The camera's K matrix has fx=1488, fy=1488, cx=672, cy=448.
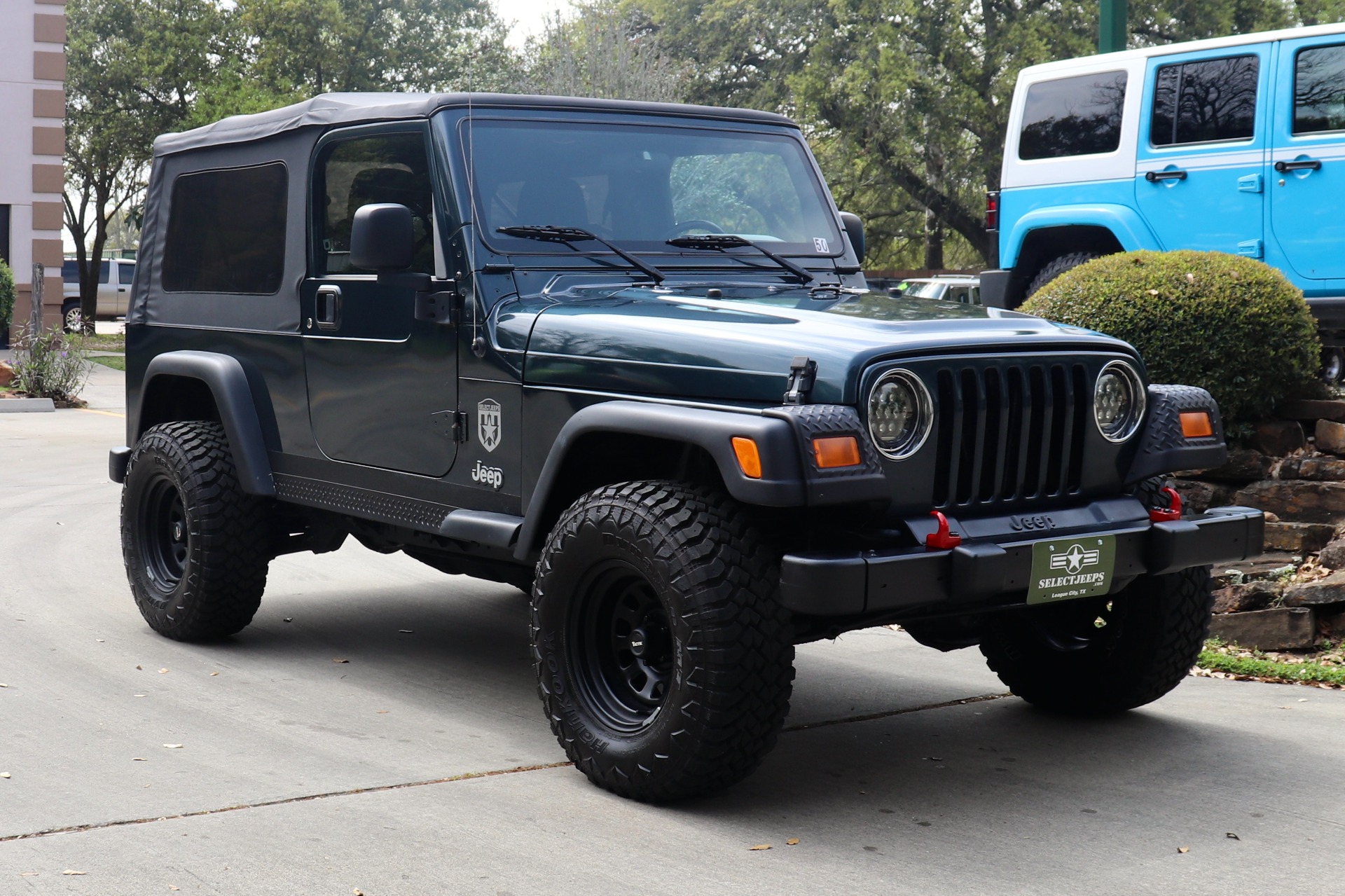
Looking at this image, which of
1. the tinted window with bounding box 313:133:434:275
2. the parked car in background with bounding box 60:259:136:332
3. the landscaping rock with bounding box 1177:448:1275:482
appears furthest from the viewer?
the parked car in background with bounding box 60:259:136:332

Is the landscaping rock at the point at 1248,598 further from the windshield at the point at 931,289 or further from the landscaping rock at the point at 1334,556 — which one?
the windshield at the point at 931,289

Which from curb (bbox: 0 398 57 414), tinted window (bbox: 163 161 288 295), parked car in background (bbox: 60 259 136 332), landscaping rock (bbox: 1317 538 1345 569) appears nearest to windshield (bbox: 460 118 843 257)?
tinted window (bbox: 163 161 288 295)

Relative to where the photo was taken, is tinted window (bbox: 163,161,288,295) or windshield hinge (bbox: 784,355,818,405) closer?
windshield hinge (bbox: 784,355,818,405)

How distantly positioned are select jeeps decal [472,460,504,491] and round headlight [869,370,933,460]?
138 cm

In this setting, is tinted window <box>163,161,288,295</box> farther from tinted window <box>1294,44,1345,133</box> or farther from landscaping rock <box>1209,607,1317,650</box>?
tinted window <box>1294,44,1345,133</box>

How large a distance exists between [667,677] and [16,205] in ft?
72.8

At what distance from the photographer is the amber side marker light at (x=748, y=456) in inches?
150

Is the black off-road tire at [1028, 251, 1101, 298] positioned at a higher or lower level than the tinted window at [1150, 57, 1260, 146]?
lower

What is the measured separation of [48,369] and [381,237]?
14009 millimetres

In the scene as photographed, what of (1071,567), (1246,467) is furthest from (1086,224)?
(1071,567)

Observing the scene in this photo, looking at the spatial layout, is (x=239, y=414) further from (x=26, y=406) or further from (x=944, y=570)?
(x=26, y=406)

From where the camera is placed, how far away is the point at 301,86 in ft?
121

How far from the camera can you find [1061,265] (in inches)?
401

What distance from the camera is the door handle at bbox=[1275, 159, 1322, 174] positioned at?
888cm
